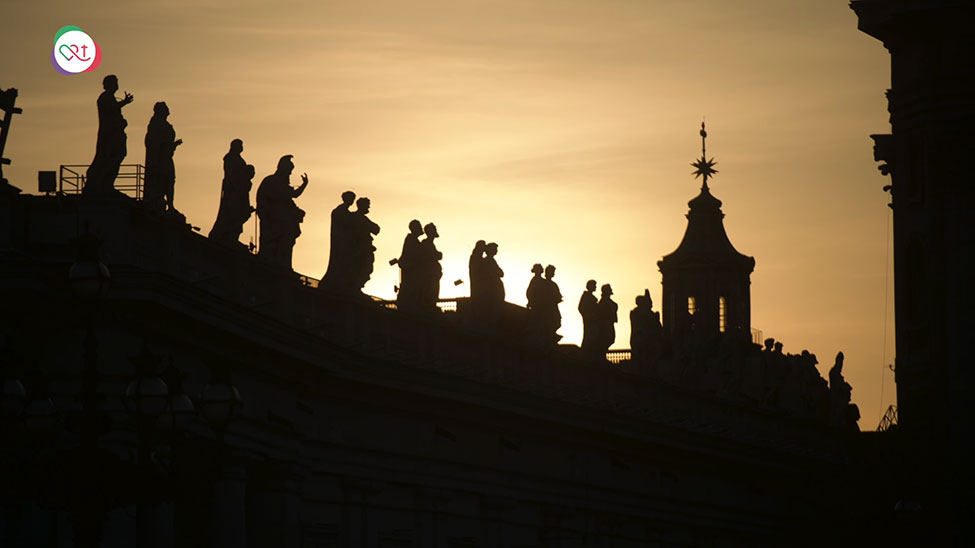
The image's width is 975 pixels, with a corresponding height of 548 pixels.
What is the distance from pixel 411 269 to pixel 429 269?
417mm

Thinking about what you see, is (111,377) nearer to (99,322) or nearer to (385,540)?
(99,322)

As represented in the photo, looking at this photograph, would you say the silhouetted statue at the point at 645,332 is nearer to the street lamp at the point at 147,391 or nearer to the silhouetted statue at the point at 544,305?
the silhouetted statue at the point at 544,305

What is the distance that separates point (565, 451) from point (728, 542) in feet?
46.4

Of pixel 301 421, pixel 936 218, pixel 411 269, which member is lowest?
pixel 301 421

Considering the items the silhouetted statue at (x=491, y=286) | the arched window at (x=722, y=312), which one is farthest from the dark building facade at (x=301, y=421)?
the arched window at (x=722, y=312)

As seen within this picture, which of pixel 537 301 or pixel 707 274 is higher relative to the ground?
pixel 707 274

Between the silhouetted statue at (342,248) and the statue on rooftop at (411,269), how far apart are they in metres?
2.63

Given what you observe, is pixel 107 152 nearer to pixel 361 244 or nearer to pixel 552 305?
pixel 361 244

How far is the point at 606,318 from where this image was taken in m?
60.1

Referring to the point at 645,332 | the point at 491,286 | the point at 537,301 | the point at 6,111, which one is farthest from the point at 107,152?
the point at 645,332

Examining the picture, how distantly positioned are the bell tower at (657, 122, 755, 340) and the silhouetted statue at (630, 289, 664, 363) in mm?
90953

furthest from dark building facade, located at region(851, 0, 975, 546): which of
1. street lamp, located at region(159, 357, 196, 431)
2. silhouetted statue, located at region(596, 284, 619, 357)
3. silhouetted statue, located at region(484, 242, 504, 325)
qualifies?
street lamp, located at region(159, 357, 196, 431)

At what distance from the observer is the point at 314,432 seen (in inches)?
1777

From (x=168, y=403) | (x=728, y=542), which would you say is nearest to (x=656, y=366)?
(x=728, y=542)
